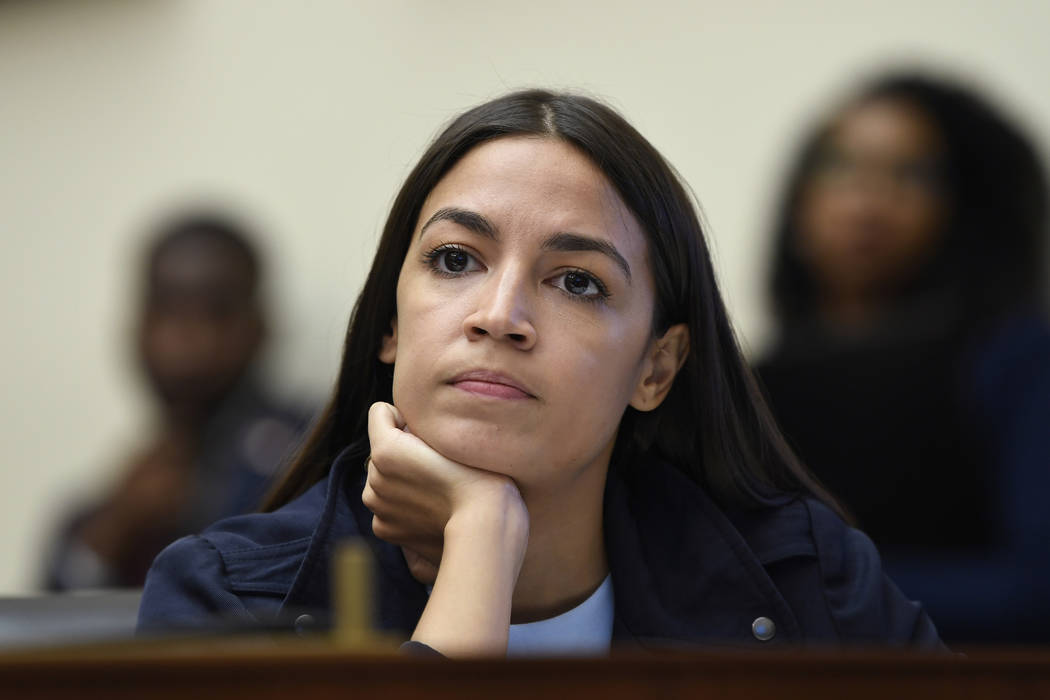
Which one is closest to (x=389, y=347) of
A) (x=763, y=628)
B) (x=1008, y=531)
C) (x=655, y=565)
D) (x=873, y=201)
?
(x=655, y=565)

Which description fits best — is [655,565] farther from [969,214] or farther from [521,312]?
[969,214]

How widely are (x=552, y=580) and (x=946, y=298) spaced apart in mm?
1402

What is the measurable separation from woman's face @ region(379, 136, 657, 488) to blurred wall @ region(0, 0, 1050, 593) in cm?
161

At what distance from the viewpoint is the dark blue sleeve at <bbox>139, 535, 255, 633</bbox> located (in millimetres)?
1579

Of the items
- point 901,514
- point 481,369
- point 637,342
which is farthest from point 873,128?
point 481,369

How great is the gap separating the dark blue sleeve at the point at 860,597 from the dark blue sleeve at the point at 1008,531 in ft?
2.27

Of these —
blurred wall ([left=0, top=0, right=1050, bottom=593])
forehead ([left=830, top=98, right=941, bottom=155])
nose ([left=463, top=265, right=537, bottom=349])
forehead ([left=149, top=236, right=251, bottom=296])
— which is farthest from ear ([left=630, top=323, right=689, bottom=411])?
forehead ([left=149, top=236, right=251, bottom=296])

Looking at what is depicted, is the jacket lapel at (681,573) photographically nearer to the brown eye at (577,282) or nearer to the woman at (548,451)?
the woman at (548,451)

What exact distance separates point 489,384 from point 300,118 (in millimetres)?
2719

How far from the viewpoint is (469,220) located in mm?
1670

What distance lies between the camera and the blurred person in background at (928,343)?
2.55m

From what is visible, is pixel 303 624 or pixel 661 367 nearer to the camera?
pixel 303 624

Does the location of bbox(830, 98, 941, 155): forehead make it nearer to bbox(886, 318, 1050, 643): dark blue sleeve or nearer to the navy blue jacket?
bbox(886, 318, 1050, 643): dark blue sleeve

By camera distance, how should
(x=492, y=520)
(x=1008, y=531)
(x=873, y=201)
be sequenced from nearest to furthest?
(x=492, y=520) → (x=1008, y=531) → (x=873, y=201)
